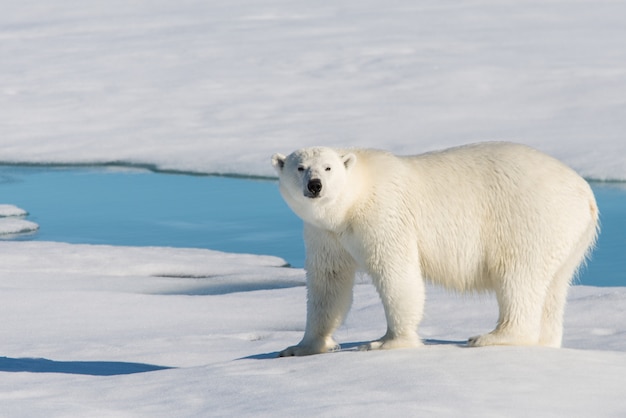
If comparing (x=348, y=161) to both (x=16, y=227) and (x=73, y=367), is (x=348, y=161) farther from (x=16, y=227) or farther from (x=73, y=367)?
(x=16, y=227)

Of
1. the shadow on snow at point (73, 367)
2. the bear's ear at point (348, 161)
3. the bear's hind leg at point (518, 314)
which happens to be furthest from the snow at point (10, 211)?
the bear's hind leg at point (518, 314)

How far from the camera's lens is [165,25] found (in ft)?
63.0

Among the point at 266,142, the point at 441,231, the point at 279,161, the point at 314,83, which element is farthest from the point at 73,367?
the point at 314,83

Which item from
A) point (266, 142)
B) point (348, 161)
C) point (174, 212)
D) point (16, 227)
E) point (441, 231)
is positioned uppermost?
point (266, 142)

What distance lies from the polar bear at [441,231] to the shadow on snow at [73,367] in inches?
26.3

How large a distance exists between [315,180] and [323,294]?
0.56 m

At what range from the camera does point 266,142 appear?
35.5 ft

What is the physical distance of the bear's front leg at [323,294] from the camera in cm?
414

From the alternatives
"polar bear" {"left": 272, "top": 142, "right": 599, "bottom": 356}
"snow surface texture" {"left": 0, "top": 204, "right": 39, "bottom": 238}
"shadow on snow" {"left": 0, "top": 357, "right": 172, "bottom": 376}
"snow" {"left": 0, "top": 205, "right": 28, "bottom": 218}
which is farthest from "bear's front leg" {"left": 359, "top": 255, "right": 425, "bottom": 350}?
"snow" {"left": 0, "top": 205, "right": 28, "bottom": 218}

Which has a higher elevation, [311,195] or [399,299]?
[311,195]

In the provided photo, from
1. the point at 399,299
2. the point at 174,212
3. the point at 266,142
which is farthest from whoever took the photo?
the point at 266,142

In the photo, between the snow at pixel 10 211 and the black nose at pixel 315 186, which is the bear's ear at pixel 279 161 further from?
the snow at pixel 10 211

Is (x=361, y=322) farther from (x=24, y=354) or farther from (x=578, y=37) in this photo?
(x=578, y=37)

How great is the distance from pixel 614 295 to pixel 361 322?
123 cm
